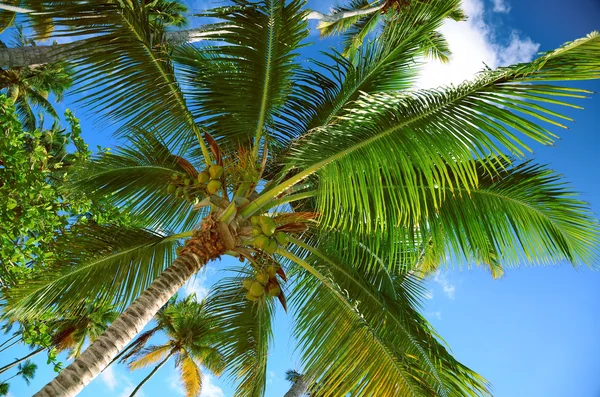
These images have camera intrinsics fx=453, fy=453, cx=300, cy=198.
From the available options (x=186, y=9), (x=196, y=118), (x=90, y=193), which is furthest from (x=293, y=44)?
(x=186, y=9)

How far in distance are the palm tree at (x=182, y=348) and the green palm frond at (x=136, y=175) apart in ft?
22.9

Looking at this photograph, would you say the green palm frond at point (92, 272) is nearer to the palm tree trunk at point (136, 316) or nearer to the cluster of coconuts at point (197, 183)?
the cluster of coconuts at point (197, 183)

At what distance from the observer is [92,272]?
5.25 meters

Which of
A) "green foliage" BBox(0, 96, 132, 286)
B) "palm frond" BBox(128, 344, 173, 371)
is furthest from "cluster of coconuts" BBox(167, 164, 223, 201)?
"palm frond" BBox(128, 344, 173, 371)

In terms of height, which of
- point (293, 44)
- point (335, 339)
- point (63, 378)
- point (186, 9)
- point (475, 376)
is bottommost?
point (63, 378)

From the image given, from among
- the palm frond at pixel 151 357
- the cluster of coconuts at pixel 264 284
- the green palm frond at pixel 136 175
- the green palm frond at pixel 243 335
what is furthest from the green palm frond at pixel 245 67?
the palm frond at pixel 151 357

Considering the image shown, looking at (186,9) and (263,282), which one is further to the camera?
(186,9)

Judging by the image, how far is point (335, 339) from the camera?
14.2 ft

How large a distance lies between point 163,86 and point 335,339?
3254mm

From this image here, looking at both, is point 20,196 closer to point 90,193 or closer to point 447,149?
point 90,193

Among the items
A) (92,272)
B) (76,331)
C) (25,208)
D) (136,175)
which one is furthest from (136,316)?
(76,331)

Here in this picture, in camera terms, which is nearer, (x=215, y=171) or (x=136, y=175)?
(x=215, y=171)

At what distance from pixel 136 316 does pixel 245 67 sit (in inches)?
116

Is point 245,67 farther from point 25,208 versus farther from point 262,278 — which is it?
point 25,208
